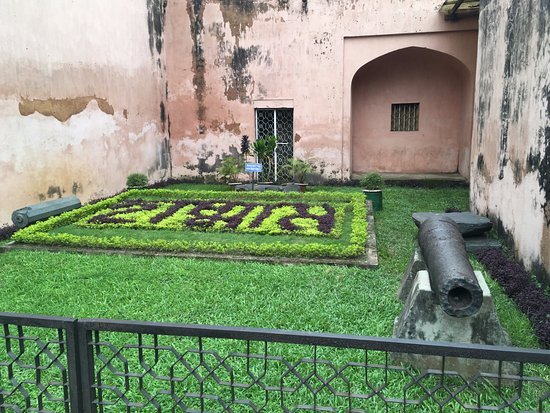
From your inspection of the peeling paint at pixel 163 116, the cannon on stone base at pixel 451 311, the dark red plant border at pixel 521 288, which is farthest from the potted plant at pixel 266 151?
the cannon on stone base at pixel 451 311

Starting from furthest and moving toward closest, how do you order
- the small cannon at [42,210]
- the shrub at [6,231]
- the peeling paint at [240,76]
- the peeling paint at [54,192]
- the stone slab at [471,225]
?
the peeling paint at [240,76] → the peeling paint at [54,192] → the small cannon at [42,210] → the shrub at [6,231] → the stone slab at [471,225]

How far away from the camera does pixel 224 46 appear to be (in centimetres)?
1109

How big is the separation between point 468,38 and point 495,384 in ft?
30.4

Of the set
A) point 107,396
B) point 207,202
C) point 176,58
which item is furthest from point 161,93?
point 107,396

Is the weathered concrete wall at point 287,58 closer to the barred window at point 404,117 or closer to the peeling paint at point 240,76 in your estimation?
the peeling paint at point 240,76

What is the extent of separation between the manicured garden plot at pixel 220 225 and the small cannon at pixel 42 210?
24 cm

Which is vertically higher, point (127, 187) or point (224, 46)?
point (224, 46)

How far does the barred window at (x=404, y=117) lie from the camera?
39.5ft

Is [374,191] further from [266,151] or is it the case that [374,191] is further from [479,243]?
[266,151]

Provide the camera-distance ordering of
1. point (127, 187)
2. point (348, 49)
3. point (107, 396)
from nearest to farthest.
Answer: point (107, 396) → point (127, 187) → point (348, 49)

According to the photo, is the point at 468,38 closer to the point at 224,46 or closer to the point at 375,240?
the point at 224,46

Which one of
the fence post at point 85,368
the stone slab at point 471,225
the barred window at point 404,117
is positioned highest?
the barred window at point 404,117

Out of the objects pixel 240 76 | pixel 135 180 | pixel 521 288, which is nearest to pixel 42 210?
pixel 135 180

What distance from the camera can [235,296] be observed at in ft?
13.8
